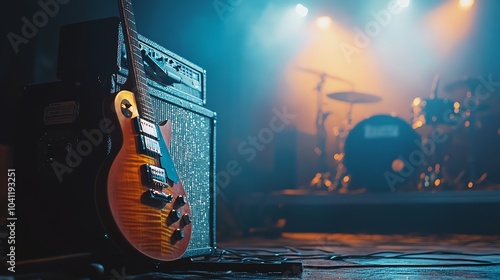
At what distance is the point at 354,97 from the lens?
4742 mm

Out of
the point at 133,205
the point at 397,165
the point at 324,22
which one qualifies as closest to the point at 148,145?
the point at 133,205

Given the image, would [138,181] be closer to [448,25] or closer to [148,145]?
[148,145]

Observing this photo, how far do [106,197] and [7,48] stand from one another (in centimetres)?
129

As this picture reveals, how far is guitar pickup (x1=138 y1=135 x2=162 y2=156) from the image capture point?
1.21 meters

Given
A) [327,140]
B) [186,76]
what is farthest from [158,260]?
[327,140]

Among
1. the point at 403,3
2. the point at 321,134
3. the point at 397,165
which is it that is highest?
the point at 403,3

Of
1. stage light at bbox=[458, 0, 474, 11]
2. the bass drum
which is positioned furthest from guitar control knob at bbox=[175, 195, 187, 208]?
stage light at bbox=[458, 0, 474, 11]

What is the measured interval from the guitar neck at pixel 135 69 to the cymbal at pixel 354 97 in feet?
11.5

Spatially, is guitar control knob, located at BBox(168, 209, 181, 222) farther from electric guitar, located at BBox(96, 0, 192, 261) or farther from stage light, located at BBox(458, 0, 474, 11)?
stage light, located at BBox(458, 0, 474, 11)

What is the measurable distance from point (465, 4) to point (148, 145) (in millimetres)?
4378

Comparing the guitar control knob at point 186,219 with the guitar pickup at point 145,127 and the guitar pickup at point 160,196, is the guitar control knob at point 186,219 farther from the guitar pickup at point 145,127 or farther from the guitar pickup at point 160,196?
the guitar pickup at point 145,127

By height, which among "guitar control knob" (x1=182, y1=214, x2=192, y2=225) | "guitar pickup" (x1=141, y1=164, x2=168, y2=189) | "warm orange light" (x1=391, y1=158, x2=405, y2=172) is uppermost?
"warm orange light" (x1=391, y1=158, x2=405, y2=172)

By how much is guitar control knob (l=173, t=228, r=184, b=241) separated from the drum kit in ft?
9.24

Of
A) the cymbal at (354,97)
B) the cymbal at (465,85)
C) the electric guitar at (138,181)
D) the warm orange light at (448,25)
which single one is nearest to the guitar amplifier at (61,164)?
the electric guitar at (138,181)
